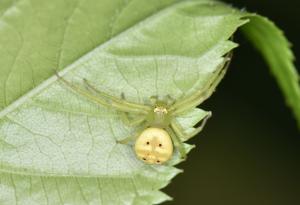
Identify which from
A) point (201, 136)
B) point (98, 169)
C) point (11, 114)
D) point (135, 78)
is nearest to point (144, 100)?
point (135, 78)

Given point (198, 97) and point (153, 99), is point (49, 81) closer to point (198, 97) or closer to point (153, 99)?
point (153, 99)

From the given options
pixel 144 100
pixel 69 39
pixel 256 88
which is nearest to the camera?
pixel 69 39

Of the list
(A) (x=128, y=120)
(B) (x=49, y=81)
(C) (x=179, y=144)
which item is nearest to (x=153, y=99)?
(A) (x=128, y=120)

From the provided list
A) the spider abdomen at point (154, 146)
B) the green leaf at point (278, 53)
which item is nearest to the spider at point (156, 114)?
the spider abdomen at point (154, 146)

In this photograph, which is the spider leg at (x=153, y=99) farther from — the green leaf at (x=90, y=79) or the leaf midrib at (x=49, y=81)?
the leaf midrib at (x=49, y=81)

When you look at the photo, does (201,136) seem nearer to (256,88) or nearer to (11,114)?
(256,88)

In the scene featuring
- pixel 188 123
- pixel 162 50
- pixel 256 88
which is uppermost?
pixel 256 88
